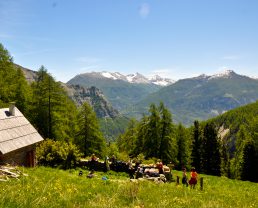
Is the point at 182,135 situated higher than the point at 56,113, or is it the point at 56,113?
the point at 56,113

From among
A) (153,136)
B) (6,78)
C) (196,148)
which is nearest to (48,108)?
(6,78)

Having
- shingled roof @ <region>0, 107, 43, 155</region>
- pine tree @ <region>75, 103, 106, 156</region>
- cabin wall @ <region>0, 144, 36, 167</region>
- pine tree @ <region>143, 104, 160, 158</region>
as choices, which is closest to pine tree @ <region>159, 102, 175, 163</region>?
pine tree @ <region>143, 104, 160, 158</region>

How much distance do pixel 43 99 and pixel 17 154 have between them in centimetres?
2480

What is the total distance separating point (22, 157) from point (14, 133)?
Answer: 7.98 feet

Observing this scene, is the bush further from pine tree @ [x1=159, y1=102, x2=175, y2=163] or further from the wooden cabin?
pine tree @ [x1=159, y1=102, x2=175, y2=163]

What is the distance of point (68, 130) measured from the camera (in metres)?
58.2

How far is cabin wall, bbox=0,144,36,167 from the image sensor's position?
1078 inches

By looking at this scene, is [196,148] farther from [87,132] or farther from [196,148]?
[87,132]

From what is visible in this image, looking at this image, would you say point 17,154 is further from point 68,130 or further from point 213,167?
point 213,167

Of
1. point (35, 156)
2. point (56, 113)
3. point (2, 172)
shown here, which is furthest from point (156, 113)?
point (2, 172)

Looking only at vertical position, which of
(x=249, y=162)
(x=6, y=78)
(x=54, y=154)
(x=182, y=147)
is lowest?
(x=249, y=162)

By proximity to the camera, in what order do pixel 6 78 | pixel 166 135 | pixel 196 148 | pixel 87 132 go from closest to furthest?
pixel 6 78, pixel 87 132, pixel 166 135, pixel 196 148

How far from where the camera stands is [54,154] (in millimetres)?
35625

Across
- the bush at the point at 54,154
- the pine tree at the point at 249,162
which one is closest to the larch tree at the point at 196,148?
the pine tree at the point at 249,162
